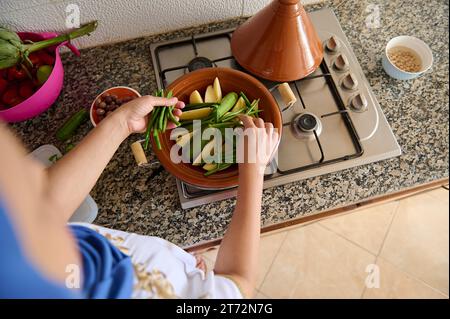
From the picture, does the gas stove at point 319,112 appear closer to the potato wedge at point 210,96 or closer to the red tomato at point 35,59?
the potato wedge at point 210,96

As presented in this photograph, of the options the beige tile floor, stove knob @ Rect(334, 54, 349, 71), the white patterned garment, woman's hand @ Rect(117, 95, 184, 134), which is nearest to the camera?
the white patterned garment

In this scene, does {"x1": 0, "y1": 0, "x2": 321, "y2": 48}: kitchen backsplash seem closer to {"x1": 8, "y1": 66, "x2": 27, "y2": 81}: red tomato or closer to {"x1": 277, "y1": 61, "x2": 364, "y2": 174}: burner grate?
{"x1": 8, "y1": 66, "x2": 27, "y2": 81}: red tomato

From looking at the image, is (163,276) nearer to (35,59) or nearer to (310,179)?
(310,179)

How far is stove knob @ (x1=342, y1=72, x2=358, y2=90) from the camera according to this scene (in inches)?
36.1

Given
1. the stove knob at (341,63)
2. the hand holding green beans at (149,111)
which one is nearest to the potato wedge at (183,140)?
the hand holding green beans at (149,111)

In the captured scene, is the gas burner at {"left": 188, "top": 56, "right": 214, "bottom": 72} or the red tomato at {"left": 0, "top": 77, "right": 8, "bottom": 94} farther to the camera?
the gas burner at {"left": 188, "top": 56, "right": 214, "bottom": 72}

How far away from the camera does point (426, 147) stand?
2.92 ft

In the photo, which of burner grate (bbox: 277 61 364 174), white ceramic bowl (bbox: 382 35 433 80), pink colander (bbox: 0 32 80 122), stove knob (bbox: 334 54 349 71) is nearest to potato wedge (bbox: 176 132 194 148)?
burner grate (bbox: 277 61 364 174)

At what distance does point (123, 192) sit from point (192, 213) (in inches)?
6.2

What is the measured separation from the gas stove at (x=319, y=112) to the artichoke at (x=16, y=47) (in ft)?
0.75

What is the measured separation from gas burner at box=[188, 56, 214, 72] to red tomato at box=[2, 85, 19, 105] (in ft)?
1.29

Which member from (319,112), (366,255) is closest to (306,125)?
(319,112)

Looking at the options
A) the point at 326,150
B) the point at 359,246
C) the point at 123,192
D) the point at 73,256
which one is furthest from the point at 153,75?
the point at 359,246
